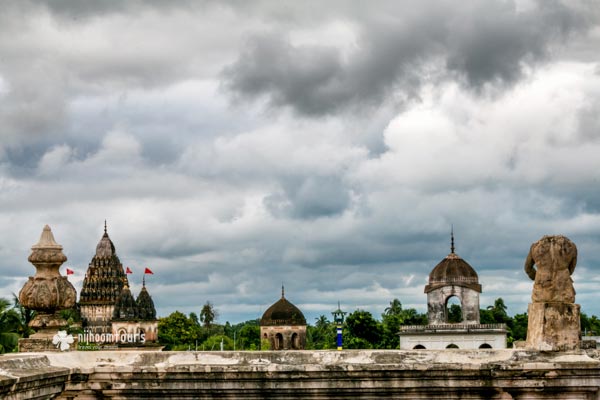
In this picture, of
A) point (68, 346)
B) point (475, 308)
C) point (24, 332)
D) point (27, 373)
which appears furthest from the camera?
point (475, 308)

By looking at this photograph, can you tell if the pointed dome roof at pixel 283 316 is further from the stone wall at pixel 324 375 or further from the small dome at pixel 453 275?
the stone wall at pixel 324 375

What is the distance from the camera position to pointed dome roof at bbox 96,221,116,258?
320 ft

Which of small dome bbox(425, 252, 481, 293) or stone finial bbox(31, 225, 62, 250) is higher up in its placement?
small dome bbox(425, 252, 481, 293)

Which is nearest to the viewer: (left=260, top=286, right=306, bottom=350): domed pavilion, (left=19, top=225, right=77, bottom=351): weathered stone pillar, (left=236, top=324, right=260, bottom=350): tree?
(left=19, top=225, right=77, bottom=351): weathered stone pillar

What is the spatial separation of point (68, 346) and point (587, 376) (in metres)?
4.22

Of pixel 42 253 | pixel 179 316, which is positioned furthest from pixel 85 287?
Answer: pixel 42 253

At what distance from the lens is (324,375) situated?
6914 millimetres

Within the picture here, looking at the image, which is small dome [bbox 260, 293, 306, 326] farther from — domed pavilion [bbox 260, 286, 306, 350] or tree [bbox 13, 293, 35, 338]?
tree [bbox 13, 293, 35, 338]

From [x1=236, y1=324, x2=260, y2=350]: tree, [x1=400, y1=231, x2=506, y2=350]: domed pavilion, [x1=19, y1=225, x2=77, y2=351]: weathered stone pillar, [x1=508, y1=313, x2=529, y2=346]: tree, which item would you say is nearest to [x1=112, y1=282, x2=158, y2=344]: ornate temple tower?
[x1=236, y1=324, x2=260, y2=350]: tree

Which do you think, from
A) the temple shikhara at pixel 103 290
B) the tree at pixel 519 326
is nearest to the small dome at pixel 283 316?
the tree at pixel 519 326

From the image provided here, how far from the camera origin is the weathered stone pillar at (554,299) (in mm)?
6926

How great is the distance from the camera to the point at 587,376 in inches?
261

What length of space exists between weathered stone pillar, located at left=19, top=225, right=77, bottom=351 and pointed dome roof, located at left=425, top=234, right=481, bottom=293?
40.0 metres

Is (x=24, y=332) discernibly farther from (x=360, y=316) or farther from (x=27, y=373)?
(x=360, y=316)
